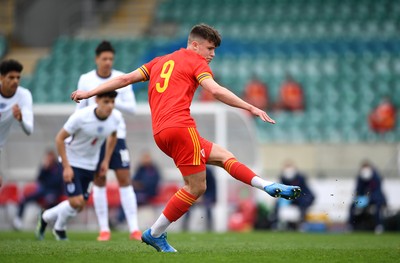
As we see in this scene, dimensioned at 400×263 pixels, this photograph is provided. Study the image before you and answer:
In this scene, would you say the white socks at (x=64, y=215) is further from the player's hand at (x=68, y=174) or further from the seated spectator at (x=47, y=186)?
the seated spectator at (x=47, y=186)

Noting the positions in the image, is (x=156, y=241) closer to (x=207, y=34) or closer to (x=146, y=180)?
(x=207, y=34)

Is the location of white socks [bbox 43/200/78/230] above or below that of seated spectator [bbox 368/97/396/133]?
below

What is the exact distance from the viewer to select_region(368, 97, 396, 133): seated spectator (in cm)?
2117

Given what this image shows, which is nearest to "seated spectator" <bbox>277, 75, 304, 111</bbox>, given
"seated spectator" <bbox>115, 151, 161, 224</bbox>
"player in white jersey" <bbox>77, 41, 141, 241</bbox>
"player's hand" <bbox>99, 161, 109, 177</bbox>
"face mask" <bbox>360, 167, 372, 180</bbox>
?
"face mask" <bbox>360, 167, 372, 180</bbox>

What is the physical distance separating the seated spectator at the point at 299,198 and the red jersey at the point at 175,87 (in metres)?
10.7

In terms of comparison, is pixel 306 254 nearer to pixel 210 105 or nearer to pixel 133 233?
pixel 133 233

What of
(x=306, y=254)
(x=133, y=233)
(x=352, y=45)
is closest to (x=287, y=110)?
(x=352, y=45)

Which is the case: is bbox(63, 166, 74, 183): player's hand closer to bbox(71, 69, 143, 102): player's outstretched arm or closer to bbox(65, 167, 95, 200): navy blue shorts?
bbox(65, 167, 95, 200): navy blue shorts

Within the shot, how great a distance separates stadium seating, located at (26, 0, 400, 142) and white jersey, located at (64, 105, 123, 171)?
427 inches

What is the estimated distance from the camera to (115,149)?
11422 mm

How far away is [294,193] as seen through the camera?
7668 mm

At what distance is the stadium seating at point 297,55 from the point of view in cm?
2206

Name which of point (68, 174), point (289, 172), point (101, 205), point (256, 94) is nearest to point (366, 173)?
point (289, 172)

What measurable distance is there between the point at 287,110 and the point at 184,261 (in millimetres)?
15249
